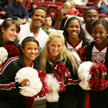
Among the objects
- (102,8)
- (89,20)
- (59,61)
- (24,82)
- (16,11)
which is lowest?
(24,82)

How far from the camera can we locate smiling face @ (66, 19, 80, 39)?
238 centimetres

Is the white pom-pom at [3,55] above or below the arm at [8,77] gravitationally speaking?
above

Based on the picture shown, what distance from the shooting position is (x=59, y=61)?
200 cm

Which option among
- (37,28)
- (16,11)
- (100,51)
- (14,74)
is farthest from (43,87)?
(16,11)

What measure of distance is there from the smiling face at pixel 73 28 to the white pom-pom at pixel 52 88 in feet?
2.33

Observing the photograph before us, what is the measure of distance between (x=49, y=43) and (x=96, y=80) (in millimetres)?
628

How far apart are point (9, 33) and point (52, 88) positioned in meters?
0.85

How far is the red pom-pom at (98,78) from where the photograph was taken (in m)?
1.83

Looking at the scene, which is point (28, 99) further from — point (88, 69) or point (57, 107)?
point (88, 69)

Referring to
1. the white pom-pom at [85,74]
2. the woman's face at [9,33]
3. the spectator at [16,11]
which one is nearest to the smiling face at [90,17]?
the white pom-pom at [85,74]

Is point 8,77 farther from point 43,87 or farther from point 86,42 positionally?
point 86,42

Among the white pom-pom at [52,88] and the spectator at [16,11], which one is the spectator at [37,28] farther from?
the spectator at [16,11]

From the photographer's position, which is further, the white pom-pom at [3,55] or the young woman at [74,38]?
the young woman at [74,38]

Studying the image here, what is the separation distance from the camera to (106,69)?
1.91 meters
